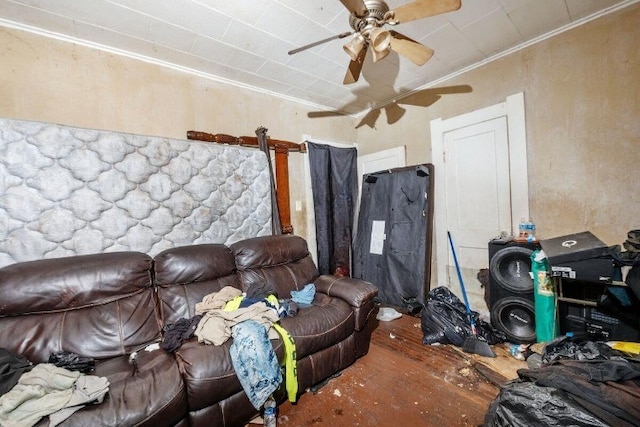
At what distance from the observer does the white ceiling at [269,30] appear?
178 centimetres

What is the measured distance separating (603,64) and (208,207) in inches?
142

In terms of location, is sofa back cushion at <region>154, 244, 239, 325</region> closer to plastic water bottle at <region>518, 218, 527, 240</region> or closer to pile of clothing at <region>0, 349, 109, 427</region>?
pile of clothing at <region>0, 349, 109, 427</region>

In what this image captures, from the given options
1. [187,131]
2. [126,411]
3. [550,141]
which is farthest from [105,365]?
[550,141]

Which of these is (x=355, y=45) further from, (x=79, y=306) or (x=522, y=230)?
(x=79, y=306)

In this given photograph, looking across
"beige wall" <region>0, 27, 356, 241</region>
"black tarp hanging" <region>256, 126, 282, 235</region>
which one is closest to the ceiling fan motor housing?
"black tarp hanging" <region>256, 126, 282, 235</region>

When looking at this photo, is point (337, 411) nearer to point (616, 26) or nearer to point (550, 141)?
point (550, 141)

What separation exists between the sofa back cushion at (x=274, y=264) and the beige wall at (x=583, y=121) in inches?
91.0

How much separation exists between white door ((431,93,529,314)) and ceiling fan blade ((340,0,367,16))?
73.7 inches

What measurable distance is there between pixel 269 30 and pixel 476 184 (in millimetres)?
2535

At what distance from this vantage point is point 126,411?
1.09 metres

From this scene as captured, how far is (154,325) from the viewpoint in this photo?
1767mm

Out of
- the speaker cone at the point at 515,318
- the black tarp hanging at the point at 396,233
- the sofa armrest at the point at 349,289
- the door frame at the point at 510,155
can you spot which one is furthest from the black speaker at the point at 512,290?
the sofa armrest at the point at 349,289

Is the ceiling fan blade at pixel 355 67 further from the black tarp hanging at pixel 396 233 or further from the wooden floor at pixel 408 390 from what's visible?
the wooden floor at pixel 408 390

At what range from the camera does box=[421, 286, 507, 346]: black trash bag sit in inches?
86.4
